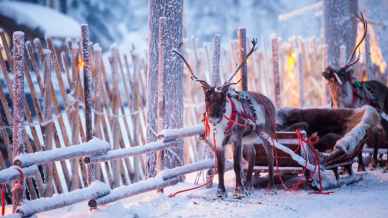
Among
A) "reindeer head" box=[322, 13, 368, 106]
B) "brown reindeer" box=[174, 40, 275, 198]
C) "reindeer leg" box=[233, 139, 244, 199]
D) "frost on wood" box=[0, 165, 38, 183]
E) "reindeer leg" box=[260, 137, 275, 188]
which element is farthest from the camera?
"reindeer head" box=[322, 13, 368, 106]

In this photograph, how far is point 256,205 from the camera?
5.44 metres

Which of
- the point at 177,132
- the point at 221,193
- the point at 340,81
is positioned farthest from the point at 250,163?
the point at 340,81

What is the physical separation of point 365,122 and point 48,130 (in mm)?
4186

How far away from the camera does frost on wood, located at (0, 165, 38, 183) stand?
439 cm

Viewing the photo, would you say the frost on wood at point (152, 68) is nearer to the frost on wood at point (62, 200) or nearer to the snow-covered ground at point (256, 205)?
the snow-covered ground at point (256, 205)

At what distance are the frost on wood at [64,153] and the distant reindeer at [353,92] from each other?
4.08 m

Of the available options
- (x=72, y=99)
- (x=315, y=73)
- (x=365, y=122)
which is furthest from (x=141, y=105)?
(x=315, y=73)

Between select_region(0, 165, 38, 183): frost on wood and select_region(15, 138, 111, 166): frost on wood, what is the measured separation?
0.08 metres

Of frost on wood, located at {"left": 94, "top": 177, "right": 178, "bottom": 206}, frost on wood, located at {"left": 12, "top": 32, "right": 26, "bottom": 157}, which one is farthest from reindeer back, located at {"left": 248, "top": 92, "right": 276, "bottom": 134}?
frost on wood, located at {"left": 12, "top": 32, "right": 26, "bottom": 157}

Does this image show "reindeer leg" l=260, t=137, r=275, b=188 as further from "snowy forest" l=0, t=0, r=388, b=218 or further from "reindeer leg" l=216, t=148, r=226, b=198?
"reindeer leg" l=216, t=148, r=226, b=198

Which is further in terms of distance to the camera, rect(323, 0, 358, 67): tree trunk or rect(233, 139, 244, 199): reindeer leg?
rect(323, 0, 358, 67): tree trunk

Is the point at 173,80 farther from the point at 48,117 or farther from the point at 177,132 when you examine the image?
the point at 48,117

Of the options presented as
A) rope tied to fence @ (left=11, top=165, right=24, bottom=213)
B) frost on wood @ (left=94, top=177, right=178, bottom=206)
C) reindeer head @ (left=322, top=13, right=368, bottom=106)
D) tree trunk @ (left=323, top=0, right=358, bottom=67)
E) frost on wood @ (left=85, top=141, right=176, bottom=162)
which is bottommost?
frost on wood @ (left=94, top=177, right=178, bottom=206)

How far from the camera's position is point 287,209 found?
17.3 feet
